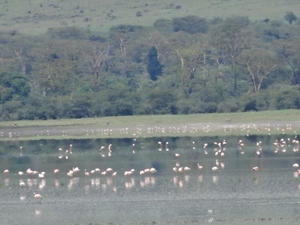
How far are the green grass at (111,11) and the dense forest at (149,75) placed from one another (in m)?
16.5

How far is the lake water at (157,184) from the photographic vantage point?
27.6 m

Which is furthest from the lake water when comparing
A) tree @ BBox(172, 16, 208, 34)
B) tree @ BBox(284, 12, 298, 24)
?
tree @ BBox(284, 12, 298, 24)

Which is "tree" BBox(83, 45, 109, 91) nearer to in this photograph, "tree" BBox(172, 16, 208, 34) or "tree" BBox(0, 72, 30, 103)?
"tree" BBox(0, 72, 30, 103)

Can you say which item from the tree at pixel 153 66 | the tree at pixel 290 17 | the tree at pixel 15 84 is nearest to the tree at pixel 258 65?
the tree at pixel 15 84

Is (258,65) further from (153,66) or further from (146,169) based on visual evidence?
(146,169)

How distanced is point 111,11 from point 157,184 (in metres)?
83.3

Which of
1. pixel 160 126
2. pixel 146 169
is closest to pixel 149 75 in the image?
pixel 160 126

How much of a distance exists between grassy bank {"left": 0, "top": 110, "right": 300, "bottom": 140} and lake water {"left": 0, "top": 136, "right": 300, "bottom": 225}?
2.79 metres

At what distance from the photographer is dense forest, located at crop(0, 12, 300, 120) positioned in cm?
6197

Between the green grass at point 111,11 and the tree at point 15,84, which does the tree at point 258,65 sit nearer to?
the tree at point 15,84

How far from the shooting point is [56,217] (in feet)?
92.2

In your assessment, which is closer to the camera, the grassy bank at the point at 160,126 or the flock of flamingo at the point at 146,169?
the flock of flamingo at the point at 146,169

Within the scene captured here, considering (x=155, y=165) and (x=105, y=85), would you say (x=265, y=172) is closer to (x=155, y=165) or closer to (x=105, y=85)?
(x=155, y=165)

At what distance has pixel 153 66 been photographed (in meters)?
81.8
